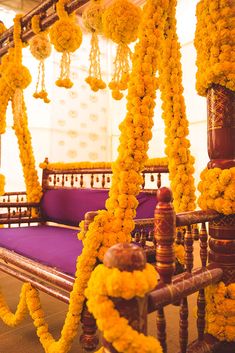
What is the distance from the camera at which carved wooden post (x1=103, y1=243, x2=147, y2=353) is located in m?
→ 0.95

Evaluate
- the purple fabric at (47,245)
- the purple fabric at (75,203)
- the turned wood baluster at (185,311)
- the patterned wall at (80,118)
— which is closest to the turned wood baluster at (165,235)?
the turned wood baluster at (185,311)

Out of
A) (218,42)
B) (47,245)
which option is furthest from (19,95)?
(218,42)

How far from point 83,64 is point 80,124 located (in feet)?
4.33

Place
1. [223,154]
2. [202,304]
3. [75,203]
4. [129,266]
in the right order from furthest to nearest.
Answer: [75,203]
[223,154]
[202,304]
[129,266]

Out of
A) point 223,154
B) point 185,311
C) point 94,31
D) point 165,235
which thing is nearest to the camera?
point 165,235

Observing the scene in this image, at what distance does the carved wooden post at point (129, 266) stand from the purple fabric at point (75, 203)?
5.17 feet

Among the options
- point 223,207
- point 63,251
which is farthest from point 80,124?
point 223,207

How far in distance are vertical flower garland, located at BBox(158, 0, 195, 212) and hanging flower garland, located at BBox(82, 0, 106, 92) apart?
0.53 m

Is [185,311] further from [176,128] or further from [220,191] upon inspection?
[176,128]

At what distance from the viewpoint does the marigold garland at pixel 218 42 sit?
5.41 feet

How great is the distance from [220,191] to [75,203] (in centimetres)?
182

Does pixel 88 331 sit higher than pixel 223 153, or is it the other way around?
pixel 223 153

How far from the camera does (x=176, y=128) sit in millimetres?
1994

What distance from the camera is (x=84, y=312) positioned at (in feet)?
5.24
